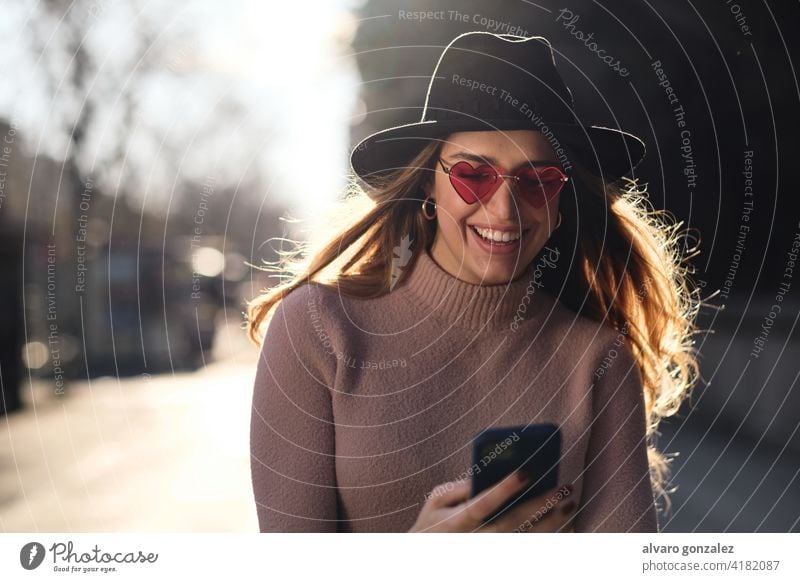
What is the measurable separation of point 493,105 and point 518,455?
58 cm

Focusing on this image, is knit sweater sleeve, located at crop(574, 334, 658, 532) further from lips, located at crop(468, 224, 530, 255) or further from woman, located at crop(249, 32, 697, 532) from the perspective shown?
lips, located at crop(468, 224, 530, 255)

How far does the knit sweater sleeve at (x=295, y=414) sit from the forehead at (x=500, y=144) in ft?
1.11

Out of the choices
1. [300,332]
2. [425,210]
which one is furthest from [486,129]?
[300,332]

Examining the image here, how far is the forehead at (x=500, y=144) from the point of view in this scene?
1.38 metres

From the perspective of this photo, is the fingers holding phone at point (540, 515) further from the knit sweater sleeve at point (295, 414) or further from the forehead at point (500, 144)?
the forehead at point (500, 144)

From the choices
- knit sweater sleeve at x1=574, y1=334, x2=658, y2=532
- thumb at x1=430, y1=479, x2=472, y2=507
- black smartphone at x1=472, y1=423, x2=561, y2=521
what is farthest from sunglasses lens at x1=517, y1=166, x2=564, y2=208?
thumb at x1=430, y1=479, x2=472, y2=507

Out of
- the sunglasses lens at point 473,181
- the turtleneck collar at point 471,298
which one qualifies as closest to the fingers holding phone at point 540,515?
the turtleneck collar at point 471,298

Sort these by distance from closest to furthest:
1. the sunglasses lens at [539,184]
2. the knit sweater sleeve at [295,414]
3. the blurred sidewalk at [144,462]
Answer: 1. the knit sweater sleeve at [295,414]
2. the sunglasses lens at [539,184]
3. the blurred sidewalk at [144,462]

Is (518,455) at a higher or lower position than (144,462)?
higher

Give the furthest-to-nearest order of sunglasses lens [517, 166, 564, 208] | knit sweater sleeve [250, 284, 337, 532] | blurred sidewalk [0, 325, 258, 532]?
blurred sidewalk [0, 325, 258, 532] → sunglasses lens [517, 166, 564, 208] → knit sweater sleeve [250, 284, 337, 532]

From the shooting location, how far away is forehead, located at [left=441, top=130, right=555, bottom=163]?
138cm

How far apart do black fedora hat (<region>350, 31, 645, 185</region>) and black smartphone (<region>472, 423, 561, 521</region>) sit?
45 cm

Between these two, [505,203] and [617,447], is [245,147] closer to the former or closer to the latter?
[505,203]

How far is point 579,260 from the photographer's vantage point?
1.52 metres
